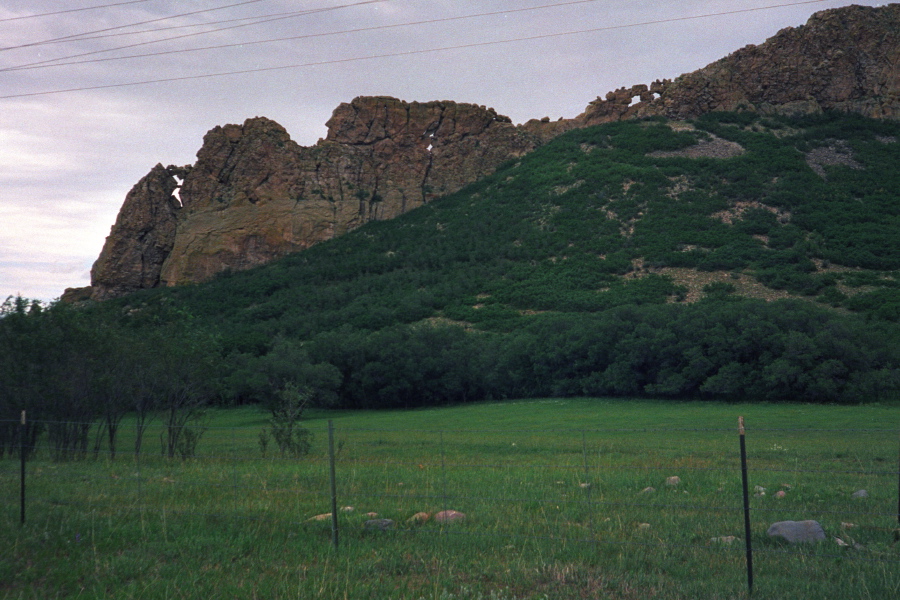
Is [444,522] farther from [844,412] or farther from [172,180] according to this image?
[172,180]

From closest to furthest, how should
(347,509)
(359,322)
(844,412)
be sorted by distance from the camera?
(347,509), (844,412), (359,322)

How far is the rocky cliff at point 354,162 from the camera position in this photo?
102 m

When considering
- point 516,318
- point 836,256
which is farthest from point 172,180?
point 836,256

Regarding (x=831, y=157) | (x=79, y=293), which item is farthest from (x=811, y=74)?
(x=79, y=293)

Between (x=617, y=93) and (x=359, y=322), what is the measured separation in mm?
75741

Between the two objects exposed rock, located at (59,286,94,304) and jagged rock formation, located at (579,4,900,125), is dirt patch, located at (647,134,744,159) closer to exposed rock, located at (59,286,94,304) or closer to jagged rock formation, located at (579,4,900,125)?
jagged rock formation, located at (579,4,900,125)

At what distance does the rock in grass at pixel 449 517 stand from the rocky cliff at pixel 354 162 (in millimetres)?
99287

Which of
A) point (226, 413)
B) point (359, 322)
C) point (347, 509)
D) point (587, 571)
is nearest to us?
point (587, 571)

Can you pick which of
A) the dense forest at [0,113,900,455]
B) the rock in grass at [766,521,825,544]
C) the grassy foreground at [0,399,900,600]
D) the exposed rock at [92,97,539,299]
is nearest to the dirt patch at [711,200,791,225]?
the dense forest at [0,113,900,455]

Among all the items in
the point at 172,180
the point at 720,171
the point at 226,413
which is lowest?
the point at 226,413

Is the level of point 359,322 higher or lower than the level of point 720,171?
lower

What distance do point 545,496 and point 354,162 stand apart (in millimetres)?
110451

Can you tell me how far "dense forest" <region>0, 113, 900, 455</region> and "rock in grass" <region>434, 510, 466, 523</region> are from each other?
449 inches

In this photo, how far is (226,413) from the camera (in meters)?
48.8
